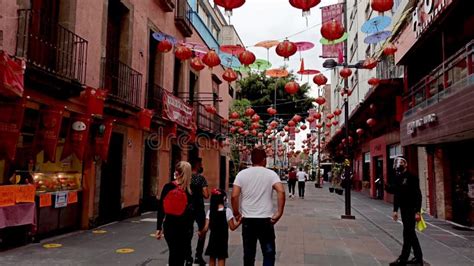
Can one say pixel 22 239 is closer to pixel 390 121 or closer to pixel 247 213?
pixel 247 213

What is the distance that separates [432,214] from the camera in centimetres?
1383

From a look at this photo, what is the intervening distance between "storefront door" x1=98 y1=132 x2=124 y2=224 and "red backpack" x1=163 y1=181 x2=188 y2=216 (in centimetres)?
737

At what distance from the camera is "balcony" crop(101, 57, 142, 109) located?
11803 mm

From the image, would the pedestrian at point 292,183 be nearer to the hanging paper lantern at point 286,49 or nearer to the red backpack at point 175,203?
the hanging paper lantern at point 286,49

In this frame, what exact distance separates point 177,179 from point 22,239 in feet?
15.2

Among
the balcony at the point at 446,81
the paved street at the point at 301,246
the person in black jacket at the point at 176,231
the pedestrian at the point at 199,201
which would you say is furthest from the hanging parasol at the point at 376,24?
the person in black jacket at the point at 176,231

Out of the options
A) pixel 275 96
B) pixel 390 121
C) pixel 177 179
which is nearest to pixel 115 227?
pixel 177 179

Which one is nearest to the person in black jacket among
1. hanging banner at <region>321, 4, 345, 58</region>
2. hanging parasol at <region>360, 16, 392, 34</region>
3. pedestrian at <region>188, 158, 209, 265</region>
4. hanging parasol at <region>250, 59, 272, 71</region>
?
pedestrian at <region>188, 158, 209, 265</region>

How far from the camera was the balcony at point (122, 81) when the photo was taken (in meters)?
11.8

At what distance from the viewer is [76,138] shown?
9.38 metres

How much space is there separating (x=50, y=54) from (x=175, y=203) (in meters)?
5.93

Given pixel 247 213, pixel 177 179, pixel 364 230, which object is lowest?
pixel 364 230

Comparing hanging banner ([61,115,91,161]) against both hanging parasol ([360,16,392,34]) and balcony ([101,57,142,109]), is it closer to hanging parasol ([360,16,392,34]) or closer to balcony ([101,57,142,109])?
balcony ([101,57,142,109])

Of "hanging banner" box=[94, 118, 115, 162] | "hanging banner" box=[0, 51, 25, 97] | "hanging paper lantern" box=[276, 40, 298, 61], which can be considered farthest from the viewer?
"hanging banner" box=[94, 118, 115, 162]
